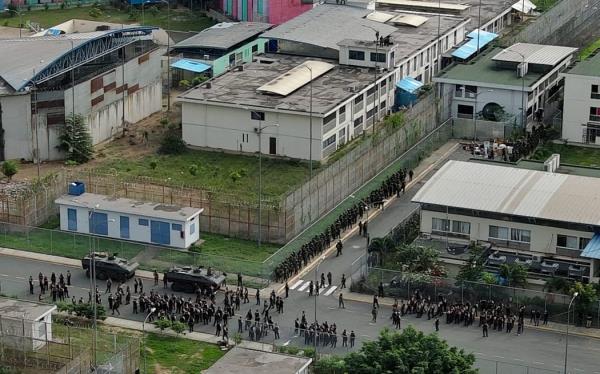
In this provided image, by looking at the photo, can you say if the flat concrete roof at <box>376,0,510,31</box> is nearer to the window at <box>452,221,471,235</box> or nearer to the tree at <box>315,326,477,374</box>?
the window at <box>452,221,471,235</box>

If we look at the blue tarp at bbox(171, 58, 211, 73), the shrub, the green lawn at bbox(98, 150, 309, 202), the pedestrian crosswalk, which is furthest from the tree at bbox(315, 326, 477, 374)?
the blue tarp at bbox(171, 58, 211, 73)

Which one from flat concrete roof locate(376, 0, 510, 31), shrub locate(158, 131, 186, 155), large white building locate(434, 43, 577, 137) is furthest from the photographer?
flat concrete roof locate(376, 0, 510, 31)

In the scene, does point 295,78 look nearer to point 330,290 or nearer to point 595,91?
point 595,91

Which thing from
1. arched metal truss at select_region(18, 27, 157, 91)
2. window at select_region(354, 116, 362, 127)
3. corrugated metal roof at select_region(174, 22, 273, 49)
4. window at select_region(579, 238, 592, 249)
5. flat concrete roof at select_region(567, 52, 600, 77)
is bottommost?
window at select_region(579, 238, 592, 249)

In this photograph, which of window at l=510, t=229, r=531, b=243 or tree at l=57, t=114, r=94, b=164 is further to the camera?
tree at l=57, t=114, r=94, b=164

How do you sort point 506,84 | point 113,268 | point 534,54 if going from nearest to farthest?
point 113,268
point 506,84
point 534,54

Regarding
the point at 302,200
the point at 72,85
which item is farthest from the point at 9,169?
the point at 302,200

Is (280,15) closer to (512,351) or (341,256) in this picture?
(341,256)
